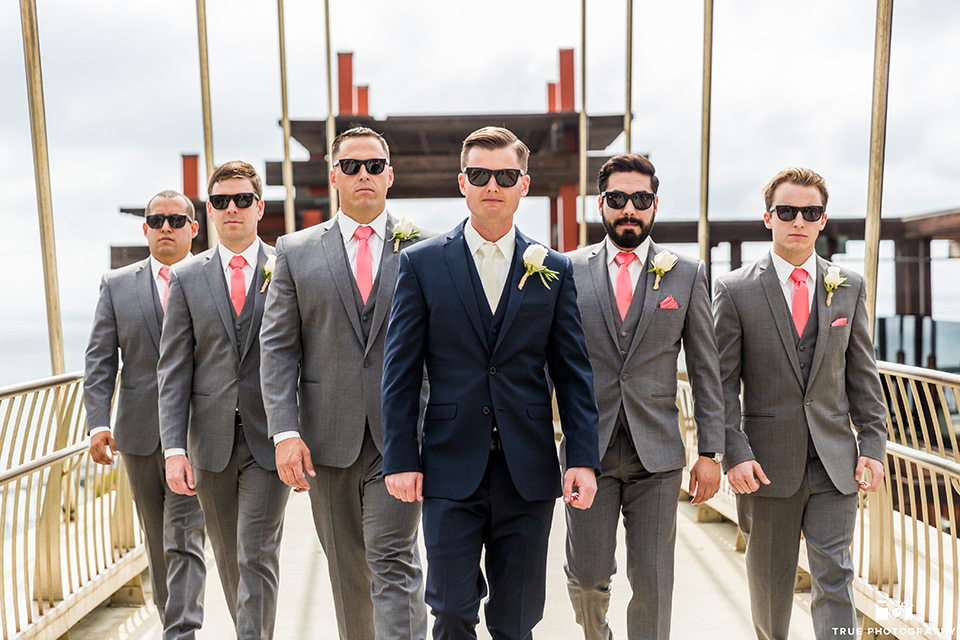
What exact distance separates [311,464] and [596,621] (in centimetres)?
98

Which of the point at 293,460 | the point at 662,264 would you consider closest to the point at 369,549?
the point at 293,460

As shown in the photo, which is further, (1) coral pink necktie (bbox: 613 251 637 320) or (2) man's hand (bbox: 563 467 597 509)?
(1) coral pink necktie (bbox: 613 251 637 320)

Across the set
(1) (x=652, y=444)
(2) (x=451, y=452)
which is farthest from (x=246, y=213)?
(1) (x=652, y=444)

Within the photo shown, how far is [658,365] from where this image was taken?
2596mm

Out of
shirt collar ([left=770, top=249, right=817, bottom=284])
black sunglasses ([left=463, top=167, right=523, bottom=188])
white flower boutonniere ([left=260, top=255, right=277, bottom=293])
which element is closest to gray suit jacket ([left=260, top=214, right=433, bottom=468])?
white flower boutonniere ([left=260, top=255, right=277, bottom=293])

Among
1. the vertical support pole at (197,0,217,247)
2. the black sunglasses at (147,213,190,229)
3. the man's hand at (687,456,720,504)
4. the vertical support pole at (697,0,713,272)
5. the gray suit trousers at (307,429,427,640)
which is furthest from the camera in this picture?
the vertical support pole at (697,0,713,272)

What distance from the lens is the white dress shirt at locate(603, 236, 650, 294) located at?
2666mm

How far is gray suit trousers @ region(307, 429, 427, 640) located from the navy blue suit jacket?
16.6 inches

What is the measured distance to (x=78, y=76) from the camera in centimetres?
473

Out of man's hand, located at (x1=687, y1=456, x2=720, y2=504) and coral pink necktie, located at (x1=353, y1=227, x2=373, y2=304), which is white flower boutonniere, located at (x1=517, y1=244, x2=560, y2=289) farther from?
man's hand, located at (x1=687, y1=456, x2=720, y2=504)

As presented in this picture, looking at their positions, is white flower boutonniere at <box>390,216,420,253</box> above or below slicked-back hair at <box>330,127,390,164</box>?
below

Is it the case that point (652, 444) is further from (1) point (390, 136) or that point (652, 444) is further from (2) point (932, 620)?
(1) point (390, 136)

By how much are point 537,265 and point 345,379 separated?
30.7 inches

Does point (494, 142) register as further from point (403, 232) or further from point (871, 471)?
point (871, 471)
